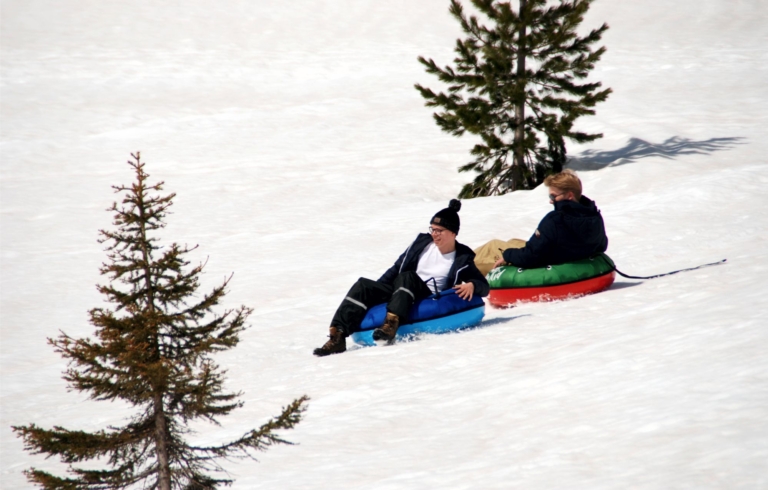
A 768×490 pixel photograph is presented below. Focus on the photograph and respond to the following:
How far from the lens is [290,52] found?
112ft

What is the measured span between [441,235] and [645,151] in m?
10.9

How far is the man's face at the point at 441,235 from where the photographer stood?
7.70 m

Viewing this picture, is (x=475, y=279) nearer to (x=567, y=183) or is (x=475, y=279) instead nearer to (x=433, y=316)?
(x=433, y=316)

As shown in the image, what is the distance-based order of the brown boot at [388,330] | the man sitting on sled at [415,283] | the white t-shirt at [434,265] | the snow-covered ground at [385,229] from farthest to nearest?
the white t-shirt at [434,265] → the man sitting on sled at [415,283] → the brown boot at [388,330] → the snow-covered ground at [385,229]

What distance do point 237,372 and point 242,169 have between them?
1236 centimetres

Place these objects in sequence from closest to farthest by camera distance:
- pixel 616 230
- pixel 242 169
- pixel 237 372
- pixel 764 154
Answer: pixel 237 372 < pixel 616 230 < pixel 764 154 < pixel 242 169

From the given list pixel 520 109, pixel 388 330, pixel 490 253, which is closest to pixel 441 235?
pixel 388 330

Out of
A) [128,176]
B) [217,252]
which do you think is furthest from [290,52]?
[217,252]

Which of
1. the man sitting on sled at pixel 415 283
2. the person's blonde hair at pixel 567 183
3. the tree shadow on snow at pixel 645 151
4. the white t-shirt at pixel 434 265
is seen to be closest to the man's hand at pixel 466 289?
the man sitting on sled at pixel 415 283

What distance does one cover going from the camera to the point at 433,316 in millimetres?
7723

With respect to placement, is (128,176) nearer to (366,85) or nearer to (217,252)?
(217,252)

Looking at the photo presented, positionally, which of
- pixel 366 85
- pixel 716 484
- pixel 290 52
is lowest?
pixel 716 484

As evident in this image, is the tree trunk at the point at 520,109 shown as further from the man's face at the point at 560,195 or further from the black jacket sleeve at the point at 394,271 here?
the black jacket sleeve at the point at 394,271

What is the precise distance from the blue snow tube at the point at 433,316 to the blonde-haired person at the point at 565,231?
109 cm
